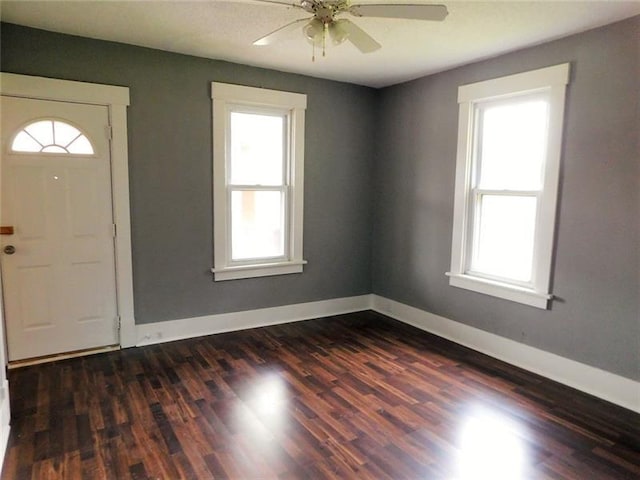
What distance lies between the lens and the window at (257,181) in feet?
12.7

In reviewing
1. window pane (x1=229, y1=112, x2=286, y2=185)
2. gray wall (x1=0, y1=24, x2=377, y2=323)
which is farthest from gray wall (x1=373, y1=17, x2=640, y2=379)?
window pane (x1=229, y1=112, x2=286, y2=185)

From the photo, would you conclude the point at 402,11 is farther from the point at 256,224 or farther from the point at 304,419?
the point at 256,224

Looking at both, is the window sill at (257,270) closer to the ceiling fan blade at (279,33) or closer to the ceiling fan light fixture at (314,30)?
the ceiling fan blade at (279,33)

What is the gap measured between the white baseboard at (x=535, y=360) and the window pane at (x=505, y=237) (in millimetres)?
565

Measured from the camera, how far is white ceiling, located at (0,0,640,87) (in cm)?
258

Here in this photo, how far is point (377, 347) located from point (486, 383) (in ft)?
3.26

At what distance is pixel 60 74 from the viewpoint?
316 centimetres

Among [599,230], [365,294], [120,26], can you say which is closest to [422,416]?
[599,230]

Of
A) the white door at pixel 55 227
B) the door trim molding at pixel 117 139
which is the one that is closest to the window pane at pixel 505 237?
the door trim molding at pixel 117 139

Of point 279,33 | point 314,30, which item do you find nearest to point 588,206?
point 314,30

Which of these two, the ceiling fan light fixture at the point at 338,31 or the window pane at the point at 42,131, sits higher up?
the ceiling fan light fixture at the point at 338,31

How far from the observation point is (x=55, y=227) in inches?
128

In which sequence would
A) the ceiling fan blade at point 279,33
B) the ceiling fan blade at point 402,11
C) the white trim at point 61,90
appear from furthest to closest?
the white trim at point 61,90 → the ceiling fan blade at point 279,33 → the ceiling fan blade at point 402,11

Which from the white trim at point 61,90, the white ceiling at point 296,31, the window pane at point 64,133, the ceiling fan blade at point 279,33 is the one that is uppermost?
the white ceiling at point 296,31
